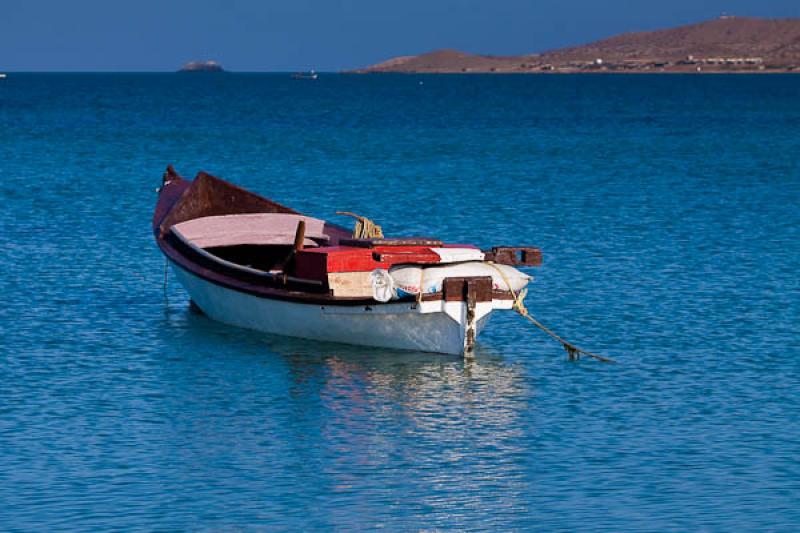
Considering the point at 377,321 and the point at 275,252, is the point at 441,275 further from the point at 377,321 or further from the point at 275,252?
the point at 275,252

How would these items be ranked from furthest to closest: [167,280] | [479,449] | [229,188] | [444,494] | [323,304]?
[167,280]
[229,188]
[323,304]
[479,449]
[444,494]

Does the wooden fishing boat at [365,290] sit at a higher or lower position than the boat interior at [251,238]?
lower

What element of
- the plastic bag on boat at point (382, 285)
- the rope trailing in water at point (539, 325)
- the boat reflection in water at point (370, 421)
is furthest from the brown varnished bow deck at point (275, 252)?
the boat reflection in water at point (370, 421)

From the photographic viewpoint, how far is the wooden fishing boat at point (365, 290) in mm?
23922

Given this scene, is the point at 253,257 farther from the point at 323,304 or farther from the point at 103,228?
A: the point at 103,228

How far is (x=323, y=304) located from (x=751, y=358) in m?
7.59

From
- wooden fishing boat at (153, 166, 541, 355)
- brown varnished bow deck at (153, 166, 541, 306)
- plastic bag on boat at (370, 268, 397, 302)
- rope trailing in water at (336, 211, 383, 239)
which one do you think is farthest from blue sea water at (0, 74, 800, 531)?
rope trailing in water at (336, 211, 383, 239)

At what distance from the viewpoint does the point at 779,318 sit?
94.7 ft

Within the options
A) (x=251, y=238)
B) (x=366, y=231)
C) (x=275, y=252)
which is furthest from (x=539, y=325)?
(x=251, y=238)

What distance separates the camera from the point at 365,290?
25.0 m

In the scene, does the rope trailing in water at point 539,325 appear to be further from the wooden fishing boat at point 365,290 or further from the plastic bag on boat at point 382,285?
the plastic bag on boat at point 382,285

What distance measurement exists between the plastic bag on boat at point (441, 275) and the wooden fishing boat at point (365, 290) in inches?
0.7

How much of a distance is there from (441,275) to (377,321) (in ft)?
4.88

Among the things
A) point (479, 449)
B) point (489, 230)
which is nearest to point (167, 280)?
point (489, 230)
